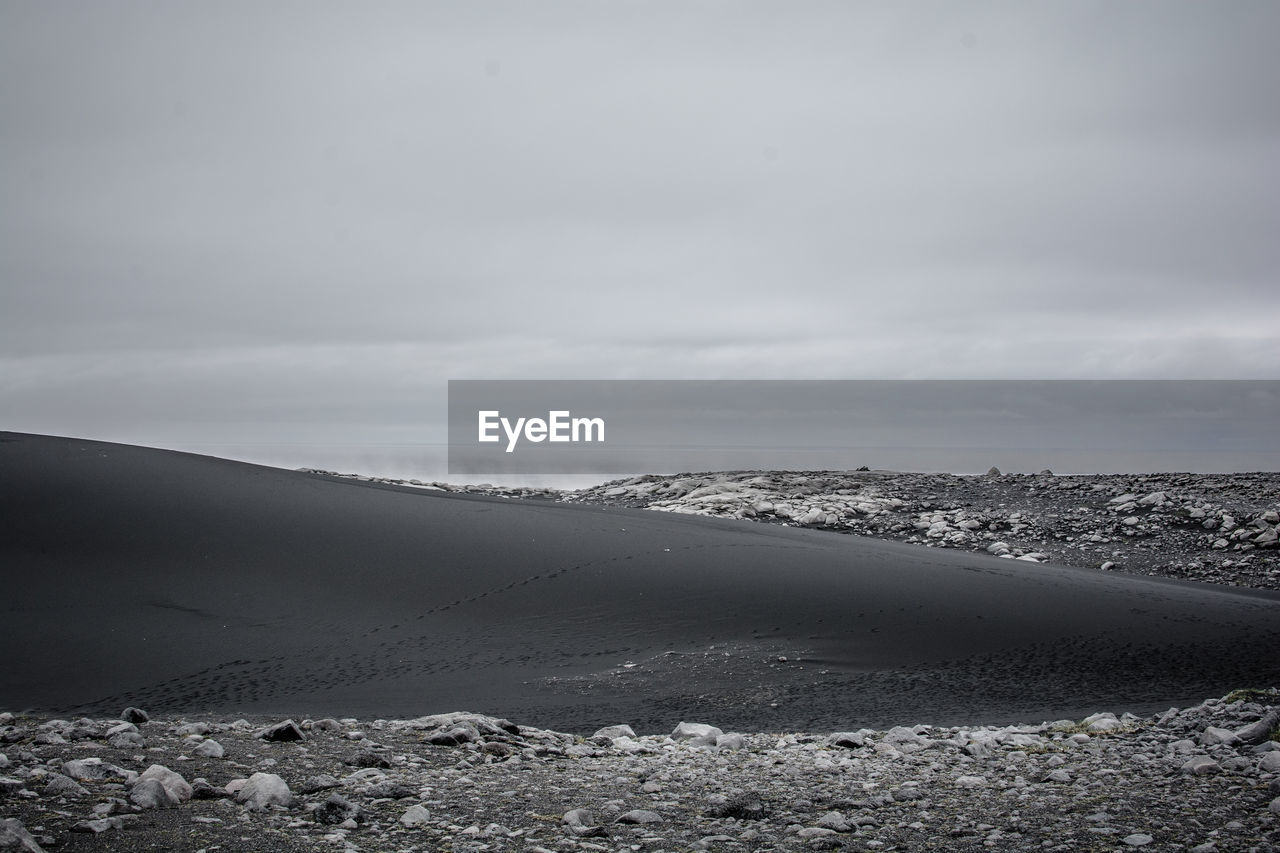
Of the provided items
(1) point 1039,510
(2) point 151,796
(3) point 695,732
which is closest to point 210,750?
(2) point 151,796

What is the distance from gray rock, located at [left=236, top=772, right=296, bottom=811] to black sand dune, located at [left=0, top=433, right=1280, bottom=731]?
2.21 metres

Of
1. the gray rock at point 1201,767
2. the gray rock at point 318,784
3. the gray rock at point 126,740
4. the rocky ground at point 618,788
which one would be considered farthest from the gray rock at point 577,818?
the gray rock at point 1201,767

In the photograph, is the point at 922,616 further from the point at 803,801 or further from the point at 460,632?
the point at 803,801

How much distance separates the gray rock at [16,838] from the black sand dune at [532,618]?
113 inches

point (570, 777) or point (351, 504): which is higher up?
point (351, 504)

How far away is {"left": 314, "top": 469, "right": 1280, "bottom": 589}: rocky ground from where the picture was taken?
1275 cm

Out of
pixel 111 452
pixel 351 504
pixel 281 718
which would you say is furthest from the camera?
pixel 111 452

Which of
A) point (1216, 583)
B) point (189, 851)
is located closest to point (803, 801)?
point (189, 851)

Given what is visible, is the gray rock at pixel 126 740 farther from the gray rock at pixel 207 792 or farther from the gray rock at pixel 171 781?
the gray rock at pixel 207 792

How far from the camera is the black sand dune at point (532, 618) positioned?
6.04 m

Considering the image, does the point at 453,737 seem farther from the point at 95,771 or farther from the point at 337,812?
the point at 95,771

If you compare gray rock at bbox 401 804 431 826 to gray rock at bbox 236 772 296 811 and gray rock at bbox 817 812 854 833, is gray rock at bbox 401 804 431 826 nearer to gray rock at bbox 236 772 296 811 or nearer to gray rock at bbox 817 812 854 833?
gray rock at bbox 236 772 296 811

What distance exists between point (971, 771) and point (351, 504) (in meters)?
7.35

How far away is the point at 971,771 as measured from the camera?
4004 millimetres
